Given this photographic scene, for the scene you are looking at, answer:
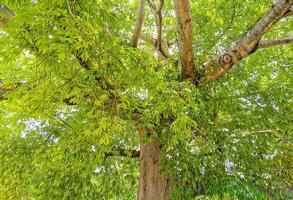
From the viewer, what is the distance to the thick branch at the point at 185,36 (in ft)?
8.95

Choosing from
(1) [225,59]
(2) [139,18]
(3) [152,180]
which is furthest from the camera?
(3) [152,180]

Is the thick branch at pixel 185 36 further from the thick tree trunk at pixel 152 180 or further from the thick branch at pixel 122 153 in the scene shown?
the thick branch at pixel 122 153

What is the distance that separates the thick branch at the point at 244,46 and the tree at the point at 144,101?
1 cm

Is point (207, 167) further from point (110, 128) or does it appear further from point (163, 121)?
point (110, 128)

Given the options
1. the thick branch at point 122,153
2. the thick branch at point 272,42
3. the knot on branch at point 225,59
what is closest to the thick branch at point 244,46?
the knot on branch at point 225,59

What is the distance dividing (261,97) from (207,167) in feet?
5.02

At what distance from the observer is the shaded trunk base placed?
3.72 m

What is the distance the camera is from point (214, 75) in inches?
144

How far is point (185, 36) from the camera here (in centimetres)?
305

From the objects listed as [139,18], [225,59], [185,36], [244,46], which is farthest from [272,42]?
[139,18]

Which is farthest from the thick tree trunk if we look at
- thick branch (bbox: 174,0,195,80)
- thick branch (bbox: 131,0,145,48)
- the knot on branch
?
thick branch (bbox: 131,0,145,48)

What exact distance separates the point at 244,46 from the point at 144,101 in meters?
1.47

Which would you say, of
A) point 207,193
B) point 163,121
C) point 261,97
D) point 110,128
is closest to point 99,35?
point 110,128

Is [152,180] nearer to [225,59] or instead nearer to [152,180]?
[152,180]
